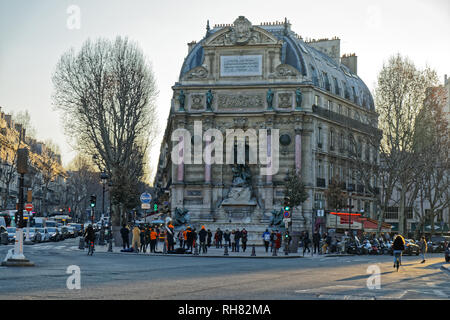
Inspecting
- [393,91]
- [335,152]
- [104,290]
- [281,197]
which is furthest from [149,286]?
[335,152]

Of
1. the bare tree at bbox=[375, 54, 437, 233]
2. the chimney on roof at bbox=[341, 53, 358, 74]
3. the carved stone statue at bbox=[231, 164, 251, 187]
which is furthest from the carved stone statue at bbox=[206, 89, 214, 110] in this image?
the chimney on roof at bbox=[341, 53, 358, 74]

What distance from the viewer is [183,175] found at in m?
63.4

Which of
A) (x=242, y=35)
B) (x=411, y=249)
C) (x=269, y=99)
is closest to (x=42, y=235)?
(x=269, y=99)

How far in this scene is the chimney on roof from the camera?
84844mm

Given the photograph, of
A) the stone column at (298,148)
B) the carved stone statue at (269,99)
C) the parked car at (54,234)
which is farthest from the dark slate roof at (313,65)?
the parked car at (54,234)

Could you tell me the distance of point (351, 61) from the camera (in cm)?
8531

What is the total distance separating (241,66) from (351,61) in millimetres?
25360

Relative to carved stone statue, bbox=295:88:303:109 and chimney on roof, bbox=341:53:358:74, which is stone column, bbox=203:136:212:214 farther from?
chimney on roof, bbox=341:53:358:74

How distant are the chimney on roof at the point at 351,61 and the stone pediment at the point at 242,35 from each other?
2379 centimetres

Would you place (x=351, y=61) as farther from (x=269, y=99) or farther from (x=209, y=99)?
(x=209, y=99)

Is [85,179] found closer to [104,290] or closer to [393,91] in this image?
[393,91]

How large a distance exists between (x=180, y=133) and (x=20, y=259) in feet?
131
